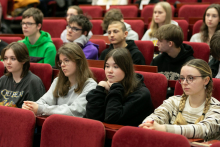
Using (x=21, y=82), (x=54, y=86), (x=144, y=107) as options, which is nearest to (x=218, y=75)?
(x=144, y=107)

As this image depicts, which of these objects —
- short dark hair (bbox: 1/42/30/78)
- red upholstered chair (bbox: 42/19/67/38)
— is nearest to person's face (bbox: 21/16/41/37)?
short dark hair (bbox: 1/42/30/78)

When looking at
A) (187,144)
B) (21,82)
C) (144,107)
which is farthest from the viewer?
(21,82)

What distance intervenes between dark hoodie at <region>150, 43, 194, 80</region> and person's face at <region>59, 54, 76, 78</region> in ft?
1.40

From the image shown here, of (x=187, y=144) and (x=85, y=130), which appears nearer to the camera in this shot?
(x=187, y=144)

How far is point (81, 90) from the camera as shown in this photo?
3.77 ft

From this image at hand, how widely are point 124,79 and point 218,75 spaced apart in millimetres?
433

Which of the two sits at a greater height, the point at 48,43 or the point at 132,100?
the point at 48,43

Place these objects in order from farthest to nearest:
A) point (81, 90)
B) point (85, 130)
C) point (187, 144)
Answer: point (81, 90) → point (85, 130) → point (187, 144)

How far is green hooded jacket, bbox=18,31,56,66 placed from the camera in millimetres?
1584

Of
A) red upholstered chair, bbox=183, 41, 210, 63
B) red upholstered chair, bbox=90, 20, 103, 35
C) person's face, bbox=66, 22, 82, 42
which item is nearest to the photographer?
red upholstered chair, bbox=183, 41, 210, 63

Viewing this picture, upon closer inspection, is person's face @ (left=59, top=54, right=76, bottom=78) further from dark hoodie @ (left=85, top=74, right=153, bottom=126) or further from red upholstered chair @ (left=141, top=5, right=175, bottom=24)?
red upholstered chair @ (left=141, top=5, right=175, bottom=24)

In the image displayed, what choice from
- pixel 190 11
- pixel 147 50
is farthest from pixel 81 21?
pixel 190 11

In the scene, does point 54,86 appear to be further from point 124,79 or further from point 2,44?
point 2,44

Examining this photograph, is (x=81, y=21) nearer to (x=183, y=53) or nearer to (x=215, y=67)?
(x=183, y=53)
